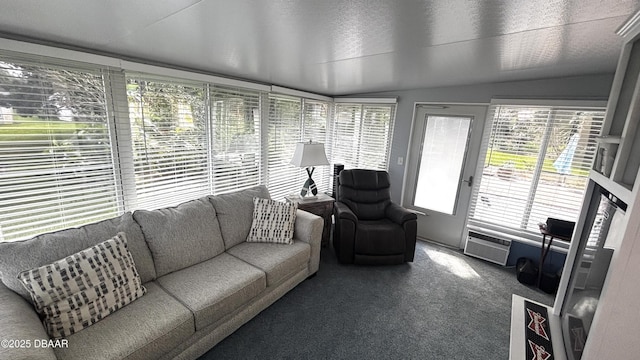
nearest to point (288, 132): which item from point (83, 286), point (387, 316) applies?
point (387, 316)

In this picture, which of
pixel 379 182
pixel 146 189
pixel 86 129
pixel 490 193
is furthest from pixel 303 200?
pixel 490 193

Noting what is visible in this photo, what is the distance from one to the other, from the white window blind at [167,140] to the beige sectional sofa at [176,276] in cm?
42

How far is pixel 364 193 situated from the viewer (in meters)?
3.39

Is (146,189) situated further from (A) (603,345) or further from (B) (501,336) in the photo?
(B) (501,336)

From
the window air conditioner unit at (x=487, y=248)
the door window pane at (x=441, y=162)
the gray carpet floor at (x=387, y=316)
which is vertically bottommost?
the gray carpet floor at (x=387, y=316)

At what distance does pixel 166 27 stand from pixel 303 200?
84.8 inches

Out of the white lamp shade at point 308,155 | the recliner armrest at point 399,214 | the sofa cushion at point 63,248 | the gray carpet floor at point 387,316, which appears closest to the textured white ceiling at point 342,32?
the white lamp shade at point 308,155

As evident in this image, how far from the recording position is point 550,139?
2.79 meters

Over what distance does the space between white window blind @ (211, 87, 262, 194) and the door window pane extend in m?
2.36

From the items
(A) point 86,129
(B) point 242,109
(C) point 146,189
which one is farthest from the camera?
(B) point 242,109

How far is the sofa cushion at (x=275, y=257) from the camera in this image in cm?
207

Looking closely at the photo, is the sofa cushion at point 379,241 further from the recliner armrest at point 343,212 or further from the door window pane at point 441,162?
the door window pane at point 441,162

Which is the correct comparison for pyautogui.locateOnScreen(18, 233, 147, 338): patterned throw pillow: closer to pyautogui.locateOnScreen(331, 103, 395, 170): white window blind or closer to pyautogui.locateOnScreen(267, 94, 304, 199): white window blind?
pyautogui.locateOnScreen(267, 94, 304, 199): white window blind

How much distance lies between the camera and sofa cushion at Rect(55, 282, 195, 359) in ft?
4.09
